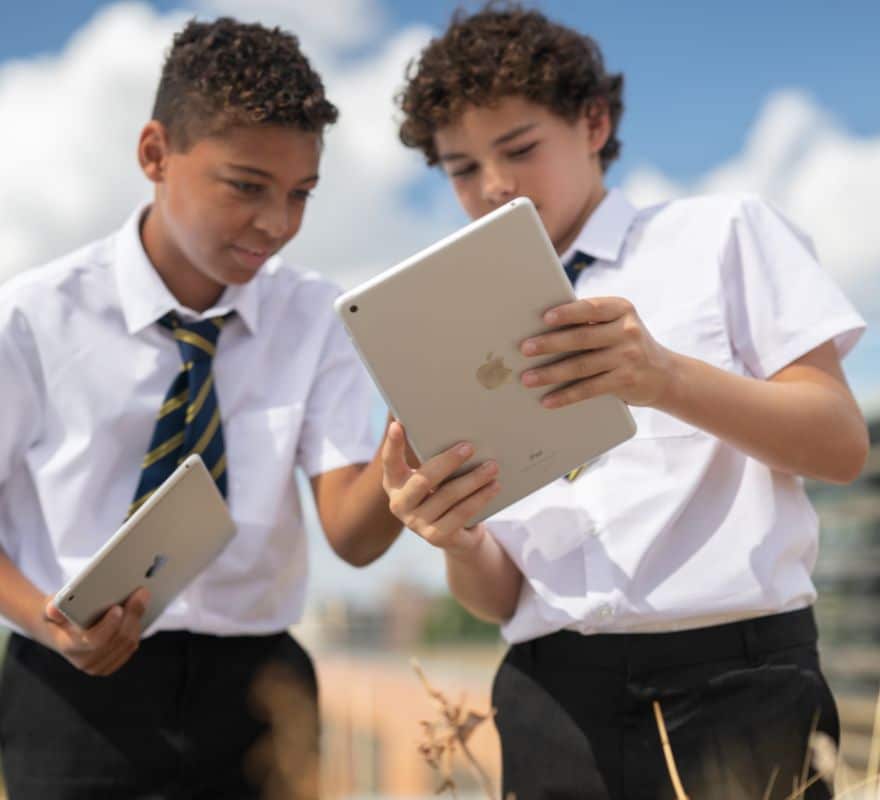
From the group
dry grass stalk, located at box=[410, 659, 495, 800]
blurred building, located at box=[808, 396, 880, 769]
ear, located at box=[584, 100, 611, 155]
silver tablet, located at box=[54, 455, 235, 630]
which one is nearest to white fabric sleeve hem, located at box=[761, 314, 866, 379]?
ear, located at box=[584, 100, 611, 155]

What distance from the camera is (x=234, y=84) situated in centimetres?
235

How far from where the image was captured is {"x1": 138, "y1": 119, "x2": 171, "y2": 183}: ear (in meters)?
2.47

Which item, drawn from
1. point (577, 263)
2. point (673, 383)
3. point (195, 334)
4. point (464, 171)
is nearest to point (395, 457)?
point (673, 383)

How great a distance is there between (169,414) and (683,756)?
116 cm

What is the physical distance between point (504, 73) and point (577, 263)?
405 mm

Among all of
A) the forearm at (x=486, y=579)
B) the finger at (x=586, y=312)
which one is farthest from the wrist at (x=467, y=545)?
the finger at (x=586, y=312)

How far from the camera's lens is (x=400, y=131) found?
8.32 ft

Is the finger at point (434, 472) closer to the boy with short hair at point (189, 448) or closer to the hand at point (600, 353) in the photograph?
the hand at point (600, 353)

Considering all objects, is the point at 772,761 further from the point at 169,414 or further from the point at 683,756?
the point at 169,414

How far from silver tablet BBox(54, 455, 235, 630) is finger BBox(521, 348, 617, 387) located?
0.70m

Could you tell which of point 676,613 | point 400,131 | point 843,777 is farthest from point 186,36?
point 843,777

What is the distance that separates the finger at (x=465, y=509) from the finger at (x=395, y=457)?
3.2 inches

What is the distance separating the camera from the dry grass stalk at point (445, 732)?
1.32 m

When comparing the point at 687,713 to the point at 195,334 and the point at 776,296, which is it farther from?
the point at 195,334
